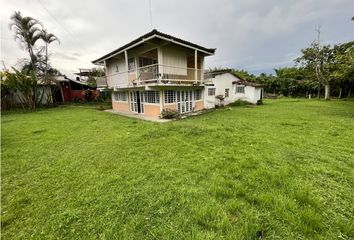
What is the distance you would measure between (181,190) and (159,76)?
337 inches

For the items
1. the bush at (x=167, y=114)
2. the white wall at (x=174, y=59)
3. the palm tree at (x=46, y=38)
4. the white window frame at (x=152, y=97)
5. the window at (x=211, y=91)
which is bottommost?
the bush at (x=167, y=114)

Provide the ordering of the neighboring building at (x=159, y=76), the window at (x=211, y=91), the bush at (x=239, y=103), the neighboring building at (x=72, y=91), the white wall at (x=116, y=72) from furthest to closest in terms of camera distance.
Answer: the neighboring building at (x=72, y=91), the bush at (x=239, y=103), the window at (x=211, y=91), the white wall at (x=116, y=72), the neighboring building at (x=159, y=76)

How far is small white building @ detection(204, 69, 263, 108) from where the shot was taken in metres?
17.5

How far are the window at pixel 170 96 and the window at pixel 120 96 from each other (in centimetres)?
558

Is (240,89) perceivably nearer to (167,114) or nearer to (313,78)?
(167,114)

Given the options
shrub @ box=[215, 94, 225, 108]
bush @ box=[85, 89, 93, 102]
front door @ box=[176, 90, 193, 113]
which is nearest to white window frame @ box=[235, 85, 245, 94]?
shrub @ box=[215, 94, 225, 108]

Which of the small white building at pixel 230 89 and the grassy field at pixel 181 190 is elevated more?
the small white building at pixel 230 89

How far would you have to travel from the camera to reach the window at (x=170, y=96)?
11961 mm

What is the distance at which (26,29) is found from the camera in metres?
19.7

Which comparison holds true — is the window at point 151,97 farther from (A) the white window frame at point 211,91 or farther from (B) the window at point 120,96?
(A) the white window frame at point 211,91

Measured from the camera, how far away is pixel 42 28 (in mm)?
20844

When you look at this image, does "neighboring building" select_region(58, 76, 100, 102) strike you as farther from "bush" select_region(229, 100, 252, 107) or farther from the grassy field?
the grassy field

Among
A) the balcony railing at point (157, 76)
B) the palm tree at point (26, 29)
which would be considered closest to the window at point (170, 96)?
the balcony railing at point (157, 76)

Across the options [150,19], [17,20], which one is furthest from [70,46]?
[150,19]
